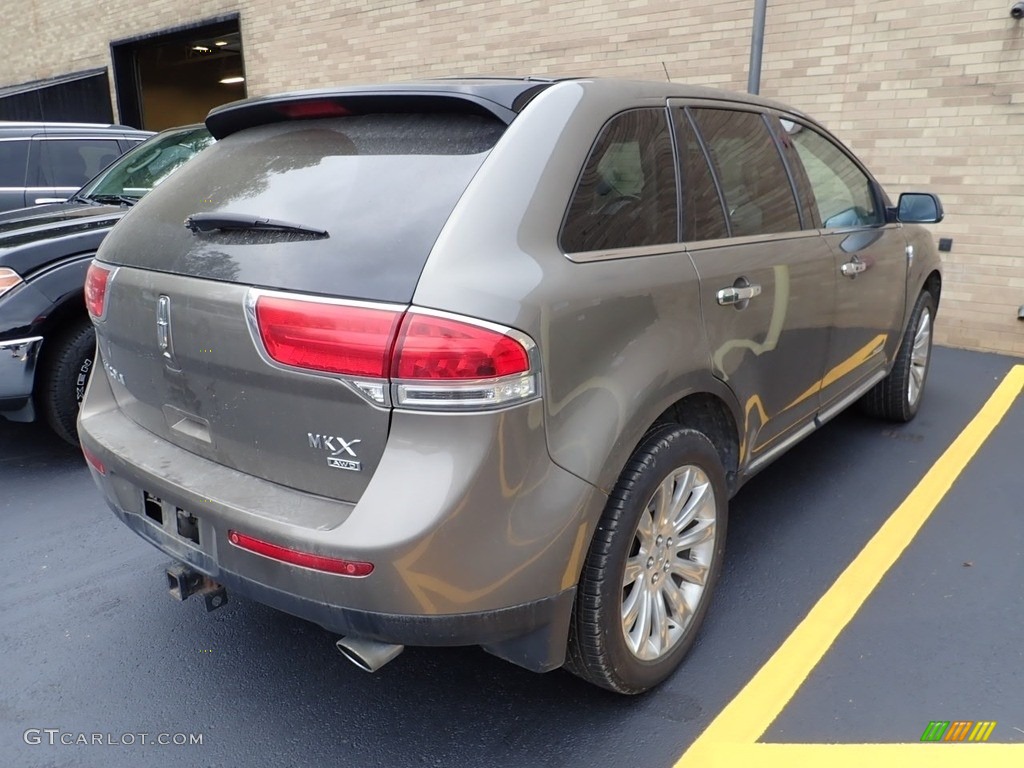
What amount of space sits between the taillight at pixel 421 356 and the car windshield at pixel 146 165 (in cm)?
425

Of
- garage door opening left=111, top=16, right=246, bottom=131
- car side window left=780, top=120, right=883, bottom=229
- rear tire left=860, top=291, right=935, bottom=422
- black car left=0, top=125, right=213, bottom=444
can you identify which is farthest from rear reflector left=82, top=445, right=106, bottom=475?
garage door opening left=111, top=16, right=246, bottom=131

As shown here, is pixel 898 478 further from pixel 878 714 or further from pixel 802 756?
pixel 802 756

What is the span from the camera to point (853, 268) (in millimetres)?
3416

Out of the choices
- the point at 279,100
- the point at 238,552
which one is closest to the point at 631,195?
the point at 279,100

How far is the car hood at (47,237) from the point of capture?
372 cm

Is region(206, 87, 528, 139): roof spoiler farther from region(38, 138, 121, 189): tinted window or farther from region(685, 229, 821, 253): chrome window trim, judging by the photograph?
region(38, 138, 121, 189): tinted window

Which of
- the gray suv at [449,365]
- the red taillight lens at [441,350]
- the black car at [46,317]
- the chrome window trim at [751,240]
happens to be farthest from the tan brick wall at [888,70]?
the red taillight lens at [441,350]

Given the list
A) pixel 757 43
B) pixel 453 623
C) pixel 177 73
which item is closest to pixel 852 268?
pixel 453 623

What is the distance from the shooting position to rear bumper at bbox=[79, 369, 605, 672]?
5.75 ft

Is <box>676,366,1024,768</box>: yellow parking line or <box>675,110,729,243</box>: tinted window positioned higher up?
<box>675,110,729,243</box>: tinted window

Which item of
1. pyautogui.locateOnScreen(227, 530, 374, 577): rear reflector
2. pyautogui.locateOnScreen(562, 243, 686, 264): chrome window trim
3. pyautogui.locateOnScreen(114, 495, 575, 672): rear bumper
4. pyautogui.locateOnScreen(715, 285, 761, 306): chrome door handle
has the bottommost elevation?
pyautogui.locateOnScreen(114, 495, 575, 672): rear bumper

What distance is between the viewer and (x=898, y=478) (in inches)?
155

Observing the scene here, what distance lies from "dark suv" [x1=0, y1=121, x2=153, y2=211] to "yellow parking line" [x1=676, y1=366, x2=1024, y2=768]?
6.75 meters

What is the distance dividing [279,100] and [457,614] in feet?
5.17
